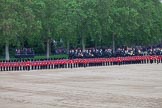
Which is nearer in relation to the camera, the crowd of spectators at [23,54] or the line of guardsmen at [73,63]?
the line of guardsmen at [73,63]

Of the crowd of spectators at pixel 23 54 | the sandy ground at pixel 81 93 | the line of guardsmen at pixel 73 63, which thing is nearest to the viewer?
the sandy ground at pixel 81 93

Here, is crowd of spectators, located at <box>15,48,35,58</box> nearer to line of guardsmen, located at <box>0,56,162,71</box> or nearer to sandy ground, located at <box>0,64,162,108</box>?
line of guardsmen, located at <box>0,56,162,71</box>

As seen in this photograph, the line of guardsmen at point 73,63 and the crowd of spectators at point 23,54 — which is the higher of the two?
the crowd of spectators at point 23,54

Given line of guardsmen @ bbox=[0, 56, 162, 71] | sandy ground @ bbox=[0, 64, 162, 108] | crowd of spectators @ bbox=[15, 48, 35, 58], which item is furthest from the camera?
crowd of spectators @ bbox=[15, 48, 35, 58]

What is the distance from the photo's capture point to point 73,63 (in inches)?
1788

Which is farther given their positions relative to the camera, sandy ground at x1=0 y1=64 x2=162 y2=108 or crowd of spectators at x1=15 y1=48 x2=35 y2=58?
crowd of spectators at x1=15 y1=48 x2=35 y2=58

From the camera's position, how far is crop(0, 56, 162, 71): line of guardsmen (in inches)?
1677

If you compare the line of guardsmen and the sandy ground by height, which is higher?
the line of guardsmen

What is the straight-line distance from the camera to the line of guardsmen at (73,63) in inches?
1677

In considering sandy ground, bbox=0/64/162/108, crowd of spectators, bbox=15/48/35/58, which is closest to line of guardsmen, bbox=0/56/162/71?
sandy ground, bbox=0/64/162/108

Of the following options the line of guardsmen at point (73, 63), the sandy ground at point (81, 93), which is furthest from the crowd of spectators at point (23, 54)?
the sandy ground at point (81, 93)

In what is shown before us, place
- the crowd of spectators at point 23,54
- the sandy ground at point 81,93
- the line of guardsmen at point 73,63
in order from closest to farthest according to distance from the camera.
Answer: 1. the sandy ground at point 81,93
2. the line of guardsmen at point 73,63
3. the crowd of spectators at point 23,54

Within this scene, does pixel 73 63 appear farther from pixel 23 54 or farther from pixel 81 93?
pixel 81 93

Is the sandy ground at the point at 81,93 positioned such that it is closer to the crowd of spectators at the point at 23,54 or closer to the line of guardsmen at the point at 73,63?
the line of guardsmen at the point at 73,63
